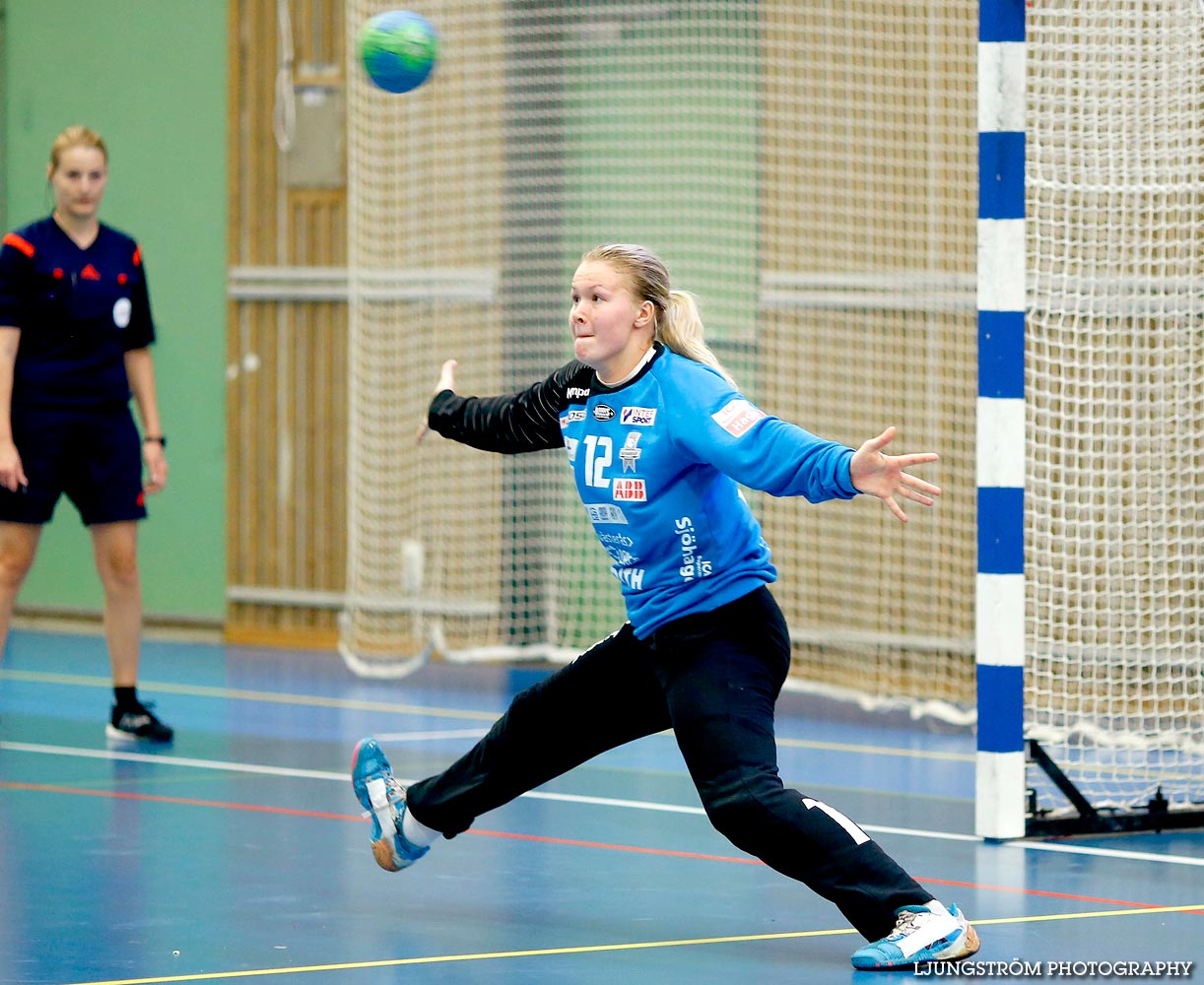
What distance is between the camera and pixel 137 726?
27.9 feet

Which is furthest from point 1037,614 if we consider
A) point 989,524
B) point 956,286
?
point 956,286

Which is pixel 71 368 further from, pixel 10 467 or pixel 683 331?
pixel 683 331

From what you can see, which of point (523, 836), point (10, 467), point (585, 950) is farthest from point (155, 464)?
point (585, 950)

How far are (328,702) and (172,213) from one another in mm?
4115

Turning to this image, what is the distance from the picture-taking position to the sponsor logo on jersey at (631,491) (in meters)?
5.07

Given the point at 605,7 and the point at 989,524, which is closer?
the point at 989,524

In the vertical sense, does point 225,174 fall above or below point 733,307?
above

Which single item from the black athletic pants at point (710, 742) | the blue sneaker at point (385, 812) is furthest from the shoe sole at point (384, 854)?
the black athletic pants at point (710, 742)

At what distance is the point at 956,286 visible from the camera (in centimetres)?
996

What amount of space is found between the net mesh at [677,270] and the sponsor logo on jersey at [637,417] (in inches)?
196

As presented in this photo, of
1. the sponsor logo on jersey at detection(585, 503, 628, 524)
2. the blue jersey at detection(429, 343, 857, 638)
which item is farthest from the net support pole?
the sponsor logo on jersey at detection(585, 503, 628, 524)

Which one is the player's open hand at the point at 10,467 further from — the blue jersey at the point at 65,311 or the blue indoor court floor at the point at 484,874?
the blue indoor court floor at the point at 484,874

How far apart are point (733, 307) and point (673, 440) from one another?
18.4 feet

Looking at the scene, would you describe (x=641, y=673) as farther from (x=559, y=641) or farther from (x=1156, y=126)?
(x=559, y=641)
